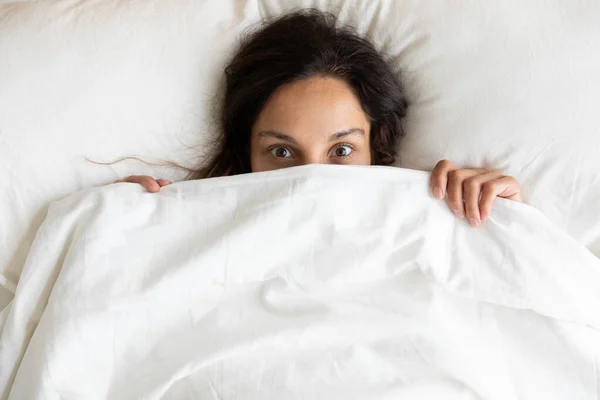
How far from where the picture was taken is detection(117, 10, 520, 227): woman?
1.13m

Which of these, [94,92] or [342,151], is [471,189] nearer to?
[342,151]

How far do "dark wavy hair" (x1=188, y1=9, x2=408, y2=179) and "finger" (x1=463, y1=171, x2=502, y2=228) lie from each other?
0.75 ft

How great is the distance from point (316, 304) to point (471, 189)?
0.95 ft

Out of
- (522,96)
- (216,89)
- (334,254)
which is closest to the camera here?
(334,254)

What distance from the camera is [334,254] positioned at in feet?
3.28

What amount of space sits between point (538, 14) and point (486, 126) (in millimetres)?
202

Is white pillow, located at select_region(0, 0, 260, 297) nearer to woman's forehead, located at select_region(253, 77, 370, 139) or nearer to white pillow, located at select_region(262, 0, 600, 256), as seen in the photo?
woman's forehead, located at select_region(253, 77, 370, 139)

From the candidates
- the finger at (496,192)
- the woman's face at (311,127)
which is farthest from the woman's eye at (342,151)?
the finger at (496,192)

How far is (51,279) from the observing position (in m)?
1.05

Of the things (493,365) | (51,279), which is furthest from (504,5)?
(51,279)

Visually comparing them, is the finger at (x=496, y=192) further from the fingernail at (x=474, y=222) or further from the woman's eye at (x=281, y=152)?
the woman's eye at (x=281, y=152)

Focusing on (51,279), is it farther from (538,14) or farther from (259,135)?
(538,14)

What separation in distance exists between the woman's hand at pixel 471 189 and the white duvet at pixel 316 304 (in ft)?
0.07

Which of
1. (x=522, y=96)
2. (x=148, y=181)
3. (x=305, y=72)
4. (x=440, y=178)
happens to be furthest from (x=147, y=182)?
(x=522, y=96)
